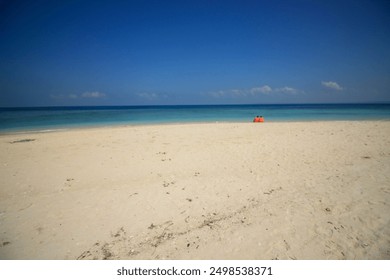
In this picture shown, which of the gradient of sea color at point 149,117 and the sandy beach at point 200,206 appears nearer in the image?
the sandy beach at point 200,206

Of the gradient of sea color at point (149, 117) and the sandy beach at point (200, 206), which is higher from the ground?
the gradient of sea color at point (149, 117)

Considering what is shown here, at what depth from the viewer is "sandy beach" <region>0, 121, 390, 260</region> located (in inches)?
122

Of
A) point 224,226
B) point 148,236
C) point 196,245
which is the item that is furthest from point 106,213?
point 224,226

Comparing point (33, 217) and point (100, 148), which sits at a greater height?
point (100, 148)

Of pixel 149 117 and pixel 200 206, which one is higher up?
pixel 149 117

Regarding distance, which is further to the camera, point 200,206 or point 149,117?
point 149,117

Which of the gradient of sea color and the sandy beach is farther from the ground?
the gradient of sea color

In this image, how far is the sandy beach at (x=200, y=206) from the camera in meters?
3.11

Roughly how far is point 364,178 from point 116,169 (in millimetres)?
7324

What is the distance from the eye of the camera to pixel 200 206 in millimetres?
4215

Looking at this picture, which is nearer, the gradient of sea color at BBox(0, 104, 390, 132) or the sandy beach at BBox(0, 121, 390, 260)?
the sandy beach at BBox(0, 121, 390, 260)

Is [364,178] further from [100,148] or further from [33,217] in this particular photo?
[100,148]

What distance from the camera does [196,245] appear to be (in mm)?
3141

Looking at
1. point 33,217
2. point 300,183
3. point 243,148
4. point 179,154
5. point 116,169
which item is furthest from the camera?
point 243,148
